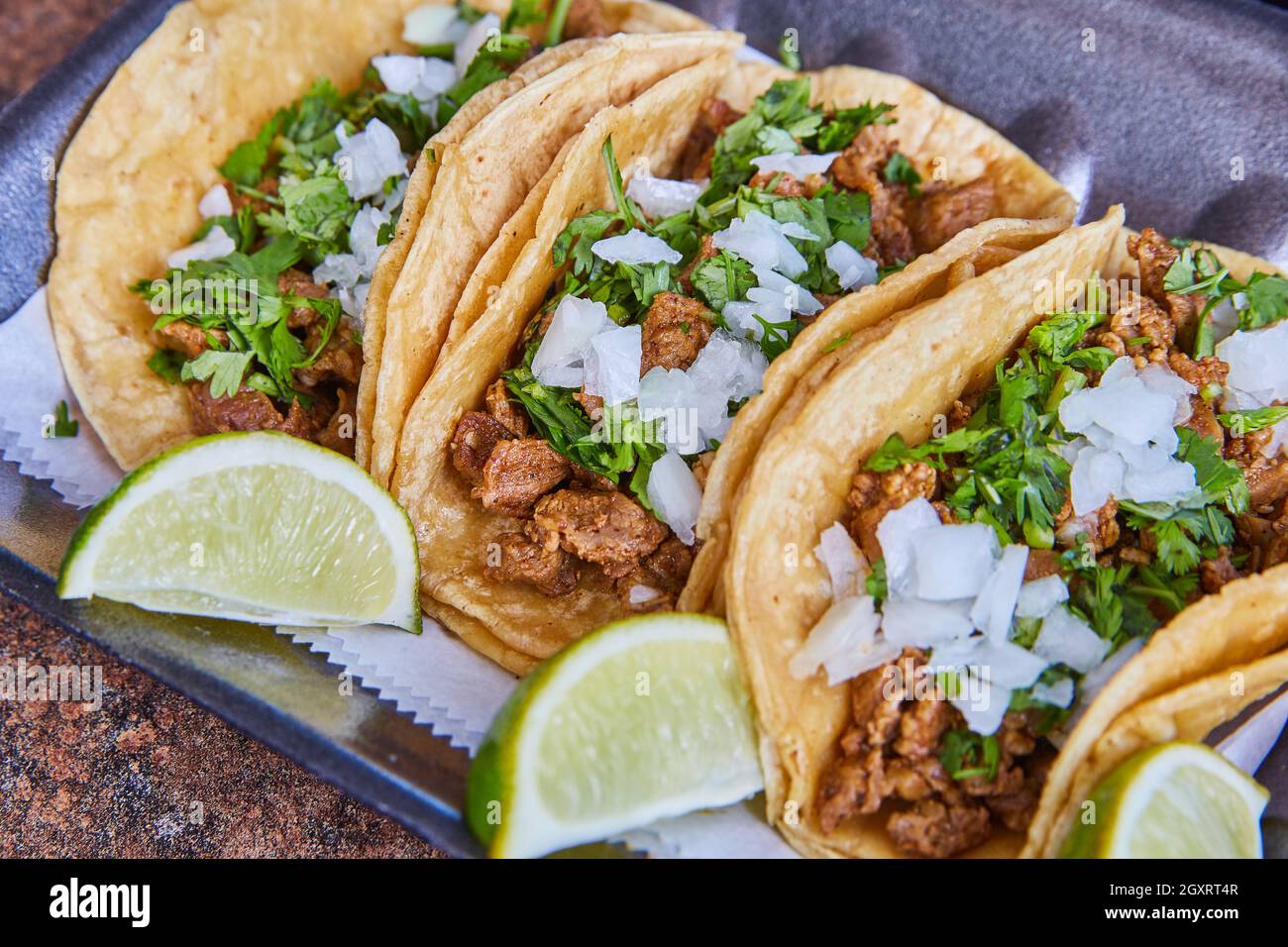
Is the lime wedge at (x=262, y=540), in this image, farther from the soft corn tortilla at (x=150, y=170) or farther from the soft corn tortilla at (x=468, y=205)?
the soft corn tortilla at (x=150, y=170)

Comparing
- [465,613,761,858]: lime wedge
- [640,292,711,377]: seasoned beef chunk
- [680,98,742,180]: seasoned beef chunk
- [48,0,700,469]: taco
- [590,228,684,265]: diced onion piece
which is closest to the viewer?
[465,613,761,858]: lime wedge

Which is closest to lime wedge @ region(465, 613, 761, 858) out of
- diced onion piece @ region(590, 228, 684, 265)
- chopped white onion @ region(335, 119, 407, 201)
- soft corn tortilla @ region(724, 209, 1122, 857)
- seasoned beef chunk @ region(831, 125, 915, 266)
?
soft corn tortilla @ region(724, 209, 1122, 857)

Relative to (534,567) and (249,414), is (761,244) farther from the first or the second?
(249,414)

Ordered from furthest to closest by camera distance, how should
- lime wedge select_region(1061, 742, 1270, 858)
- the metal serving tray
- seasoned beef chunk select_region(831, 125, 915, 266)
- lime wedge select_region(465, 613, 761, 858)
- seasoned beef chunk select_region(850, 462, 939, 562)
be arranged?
seasoned beef chunk select_region(831, 125, 915, 266) → the metal serving tray → seasoned beef chunk select_region(850, 462, 939, 562) → lime wedge select_region(465, 613, 761, 858) → lime wedge select_region(1061, 742, 1270, 858)

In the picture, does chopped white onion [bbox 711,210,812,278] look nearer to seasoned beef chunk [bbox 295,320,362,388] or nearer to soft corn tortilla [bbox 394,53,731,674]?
soft corn tortilla [bbox 394,53,731,674]

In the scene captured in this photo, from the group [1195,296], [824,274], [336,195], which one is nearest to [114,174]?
[336,195]

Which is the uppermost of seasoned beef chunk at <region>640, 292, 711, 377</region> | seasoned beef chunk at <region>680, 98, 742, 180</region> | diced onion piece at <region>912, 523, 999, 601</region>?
seasoned beef chunk at <region>680, 98, 742, 180</region>

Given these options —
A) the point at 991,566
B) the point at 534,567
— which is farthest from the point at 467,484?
the point at 991,566

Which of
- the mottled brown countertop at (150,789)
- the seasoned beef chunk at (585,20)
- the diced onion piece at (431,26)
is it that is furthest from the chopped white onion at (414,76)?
the mottled brown countertop at (150,789)
